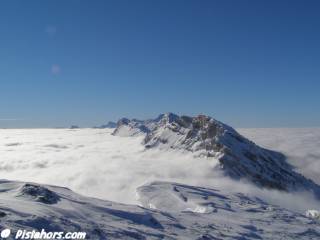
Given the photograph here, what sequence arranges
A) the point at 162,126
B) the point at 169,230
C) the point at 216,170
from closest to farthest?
1. the point at 169,230
2. the point at 216,170
3. the point at 162,126

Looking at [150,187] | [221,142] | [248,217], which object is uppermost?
[221,142]

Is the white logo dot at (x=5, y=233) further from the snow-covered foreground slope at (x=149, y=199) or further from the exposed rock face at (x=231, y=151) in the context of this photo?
the exposed rock face at (x=231, y=151)

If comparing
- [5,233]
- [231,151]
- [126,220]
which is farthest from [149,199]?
[231,151]

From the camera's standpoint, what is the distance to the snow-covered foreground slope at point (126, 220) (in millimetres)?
26234

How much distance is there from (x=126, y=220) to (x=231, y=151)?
253ft

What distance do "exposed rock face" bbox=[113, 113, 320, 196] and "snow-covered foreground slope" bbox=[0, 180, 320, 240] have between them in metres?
47.8

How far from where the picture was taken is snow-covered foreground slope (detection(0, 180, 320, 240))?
86.1 feet

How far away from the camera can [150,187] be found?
74.0 metres

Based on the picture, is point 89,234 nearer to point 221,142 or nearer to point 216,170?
point 216,170

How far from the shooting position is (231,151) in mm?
107000

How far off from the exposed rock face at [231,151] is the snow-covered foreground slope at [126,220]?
4778cm

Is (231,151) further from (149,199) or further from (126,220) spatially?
(126,220)

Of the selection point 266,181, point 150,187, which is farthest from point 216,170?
point 150,187

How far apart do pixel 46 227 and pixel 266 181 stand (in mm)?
80636
